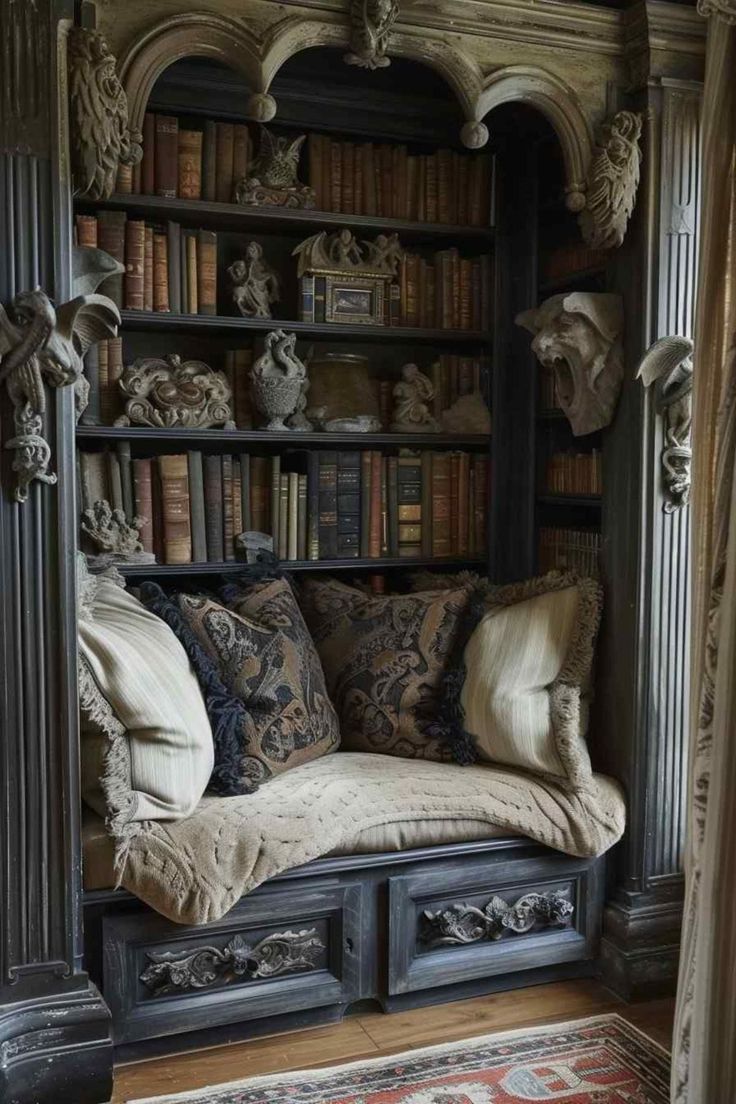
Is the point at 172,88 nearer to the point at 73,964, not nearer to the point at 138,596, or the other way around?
the point at 138,596

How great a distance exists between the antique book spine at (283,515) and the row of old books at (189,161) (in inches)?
33.7

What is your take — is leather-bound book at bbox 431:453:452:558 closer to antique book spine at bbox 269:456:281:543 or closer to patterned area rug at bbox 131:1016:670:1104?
antique book spine at bbox 269:456:281:543

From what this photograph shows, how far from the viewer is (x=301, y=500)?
11.9ft

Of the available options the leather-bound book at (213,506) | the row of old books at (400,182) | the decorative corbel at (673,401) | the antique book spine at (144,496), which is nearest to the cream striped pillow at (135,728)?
the antique book spine at (144,496)

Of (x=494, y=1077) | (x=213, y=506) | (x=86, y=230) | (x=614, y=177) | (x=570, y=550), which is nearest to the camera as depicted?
(x=494, y=1077)

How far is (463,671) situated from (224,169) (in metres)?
1.63

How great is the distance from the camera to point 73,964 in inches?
105

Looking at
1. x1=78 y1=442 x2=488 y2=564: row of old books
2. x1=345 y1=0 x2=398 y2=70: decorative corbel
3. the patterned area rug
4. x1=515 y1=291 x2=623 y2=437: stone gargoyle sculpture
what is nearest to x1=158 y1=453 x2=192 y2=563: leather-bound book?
x1=78 y1=442 x2=488 y2=564: row of old books

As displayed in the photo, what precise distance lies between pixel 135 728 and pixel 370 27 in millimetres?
1802

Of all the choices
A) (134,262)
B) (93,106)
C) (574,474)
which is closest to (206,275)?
(134,262)

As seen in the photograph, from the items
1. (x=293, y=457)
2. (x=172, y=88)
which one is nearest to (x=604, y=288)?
(x=293, y=457)

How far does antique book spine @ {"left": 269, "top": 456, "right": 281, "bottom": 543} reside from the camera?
358 centimetres

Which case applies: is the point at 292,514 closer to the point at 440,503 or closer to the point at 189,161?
the point at 440,503

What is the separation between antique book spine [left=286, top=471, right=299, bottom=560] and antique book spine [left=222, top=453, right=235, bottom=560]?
0.18m
